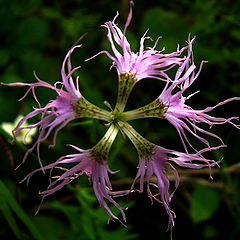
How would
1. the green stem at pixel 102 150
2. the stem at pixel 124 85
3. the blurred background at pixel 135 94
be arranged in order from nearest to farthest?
1. the green stem at pixel 102 150
2. the stem at pixel 124 85
3. the blurred background at pixel 135 94

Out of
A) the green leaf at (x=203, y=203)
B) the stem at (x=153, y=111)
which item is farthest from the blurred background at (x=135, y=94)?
the stem at (x=153, y=111)

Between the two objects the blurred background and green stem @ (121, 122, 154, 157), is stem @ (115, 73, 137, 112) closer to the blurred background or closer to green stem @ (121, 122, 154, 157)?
green stem @ (121, 122, 154, 157)

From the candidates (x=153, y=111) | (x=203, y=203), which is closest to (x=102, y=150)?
(x=153, y=111)

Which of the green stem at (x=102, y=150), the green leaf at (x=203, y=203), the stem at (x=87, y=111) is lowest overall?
the green leaf at (x=203, y=203)

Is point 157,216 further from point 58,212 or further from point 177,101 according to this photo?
point 177,101

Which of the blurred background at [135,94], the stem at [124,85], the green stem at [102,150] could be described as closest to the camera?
the green stem at [102,150]

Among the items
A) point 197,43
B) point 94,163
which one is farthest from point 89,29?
point 94,163

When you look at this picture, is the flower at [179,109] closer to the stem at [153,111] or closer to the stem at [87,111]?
the stem at [153,111]
